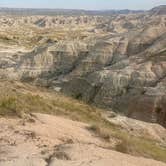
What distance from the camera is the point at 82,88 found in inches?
1629

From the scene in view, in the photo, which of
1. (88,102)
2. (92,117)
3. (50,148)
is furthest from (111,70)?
(50,148)

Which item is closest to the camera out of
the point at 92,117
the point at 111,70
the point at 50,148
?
the point at 50,148

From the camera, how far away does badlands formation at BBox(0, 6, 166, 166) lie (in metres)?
11.5

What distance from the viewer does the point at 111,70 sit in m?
39.2

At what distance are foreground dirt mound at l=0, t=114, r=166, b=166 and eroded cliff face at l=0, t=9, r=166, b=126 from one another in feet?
60.3

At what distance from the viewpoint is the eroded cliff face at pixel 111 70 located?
3361 cm

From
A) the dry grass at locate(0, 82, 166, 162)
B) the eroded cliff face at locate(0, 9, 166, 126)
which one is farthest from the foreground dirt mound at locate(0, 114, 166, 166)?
the eroded cliff face at locate(0, 9, 166, 126)

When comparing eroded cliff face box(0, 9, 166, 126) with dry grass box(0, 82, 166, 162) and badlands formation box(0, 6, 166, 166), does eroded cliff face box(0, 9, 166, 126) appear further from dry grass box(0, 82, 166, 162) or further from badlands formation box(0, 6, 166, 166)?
dry grass box(0, 82, 166, 162)

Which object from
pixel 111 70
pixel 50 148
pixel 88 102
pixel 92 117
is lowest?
pixel 88 102

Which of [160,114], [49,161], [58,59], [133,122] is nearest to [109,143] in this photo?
[49,161]

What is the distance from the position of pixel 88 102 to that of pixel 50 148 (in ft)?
90.4

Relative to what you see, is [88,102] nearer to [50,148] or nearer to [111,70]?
[111,70]

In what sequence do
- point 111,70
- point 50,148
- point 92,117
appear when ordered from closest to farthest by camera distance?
point 50,148 → point 92,117 → point 111,70

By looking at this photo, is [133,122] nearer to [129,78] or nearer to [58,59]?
[129,78]
